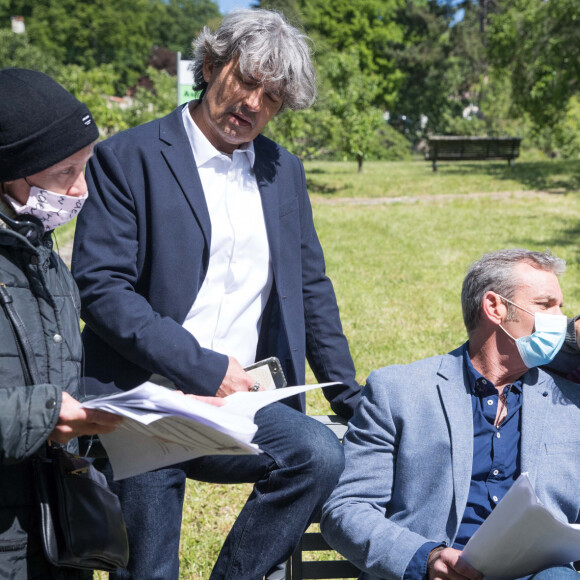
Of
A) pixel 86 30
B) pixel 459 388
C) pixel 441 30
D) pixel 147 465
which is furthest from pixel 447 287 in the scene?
pixel 86 30

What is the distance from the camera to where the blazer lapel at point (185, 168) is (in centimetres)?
272

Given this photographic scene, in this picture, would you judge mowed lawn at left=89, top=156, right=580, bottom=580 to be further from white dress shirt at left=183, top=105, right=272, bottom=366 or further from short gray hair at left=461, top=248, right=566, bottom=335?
short gray hair at left=461, top=248, right=566, bottom=335

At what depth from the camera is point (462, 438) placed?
2662 millimetres

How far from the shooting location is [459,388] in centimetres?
277

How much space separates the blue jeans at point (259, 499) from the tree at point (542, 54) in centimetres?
2067

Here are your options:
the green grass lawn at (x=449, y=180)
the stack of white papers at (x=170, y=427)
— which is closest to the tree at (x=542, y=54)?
the green grass lawn at (x=449, y=180)

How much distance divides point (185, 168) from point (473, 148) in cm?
2725

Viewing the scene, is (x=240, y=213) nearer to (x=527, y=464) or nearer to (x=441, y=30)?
(x=527, y=464)

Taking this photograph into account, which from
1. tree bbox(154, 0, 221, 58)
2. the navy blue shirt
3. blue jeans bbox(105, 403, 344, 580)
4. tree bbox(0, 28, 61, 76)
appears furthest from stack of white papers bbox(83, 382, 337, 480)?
tree bbox(154, 0, 221, 58)

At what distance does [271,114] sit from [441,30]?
52.4m

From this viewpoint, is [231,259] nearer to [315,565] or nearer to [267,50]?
[267,50]

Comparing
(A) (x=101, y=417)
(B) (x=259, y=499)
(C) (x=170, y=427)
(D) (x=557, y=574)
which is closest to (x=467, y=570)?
(D) (x=557, y=574)

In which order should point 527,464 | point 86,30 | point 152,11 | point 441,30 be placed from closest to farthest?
1. point 527,464
2. point 441,30
3. point 86,30
4. point 152,11

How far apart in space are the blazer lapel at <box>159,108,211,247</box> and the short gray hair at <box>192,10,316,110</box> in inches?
11.1
